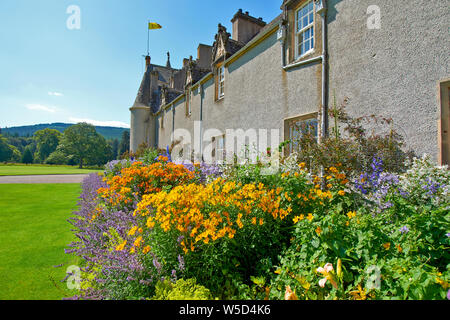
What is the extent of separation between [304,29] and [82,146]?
2902 inches

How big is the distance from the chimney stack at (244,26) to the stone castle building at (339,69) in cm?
5

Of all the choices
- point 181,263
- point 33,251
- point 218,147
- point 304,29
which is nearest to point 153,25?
point 218,147

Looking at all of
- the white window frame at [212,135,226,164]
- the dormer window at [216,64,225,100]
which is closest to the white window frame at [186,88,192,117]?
the dormer window at [216,64,225,100]

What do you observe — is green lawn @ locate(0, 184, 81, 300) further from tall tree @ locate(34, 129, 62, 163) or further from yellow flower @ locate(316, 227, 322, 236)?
tall tree @ locate(34, 129, 62, 163)

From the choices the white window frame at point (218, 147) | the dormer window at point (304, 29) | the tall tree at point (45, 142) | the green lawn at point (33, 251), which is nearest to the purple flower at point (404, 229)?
the green lawn at point (33, 251)

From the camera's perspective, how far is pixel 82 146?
6825 cm

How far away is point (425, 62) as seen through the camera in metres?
4.43

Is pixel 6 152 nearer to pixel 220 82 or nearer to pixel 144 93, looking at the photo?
pixel 144 93

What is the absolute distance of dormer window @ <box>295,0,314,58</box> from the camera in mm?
7093

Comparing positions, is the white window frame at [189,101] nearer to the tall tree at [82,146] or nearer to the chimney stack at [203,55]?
the chimney stack at [203,55]

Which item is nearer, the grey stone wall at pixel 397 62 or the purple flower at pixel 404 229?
the purple flower at pixel 404 229

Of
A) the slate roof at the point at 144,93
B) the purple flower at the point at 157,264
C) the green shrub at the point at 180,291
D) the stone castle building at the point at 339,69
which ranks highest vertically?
the slate roof at the point at 144,93

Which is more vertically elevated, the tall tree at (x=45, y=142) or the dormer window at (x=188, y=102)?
the tall tree at (x=45, y=142)

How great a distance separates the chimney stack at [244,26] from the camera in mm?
12411
